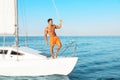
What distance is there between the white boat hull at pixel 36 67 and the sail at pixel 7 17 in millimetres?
2343

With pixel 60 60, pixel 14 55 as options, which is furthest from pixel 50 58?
pixel 14 55

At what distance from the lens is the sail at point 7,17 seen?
17.0 meters

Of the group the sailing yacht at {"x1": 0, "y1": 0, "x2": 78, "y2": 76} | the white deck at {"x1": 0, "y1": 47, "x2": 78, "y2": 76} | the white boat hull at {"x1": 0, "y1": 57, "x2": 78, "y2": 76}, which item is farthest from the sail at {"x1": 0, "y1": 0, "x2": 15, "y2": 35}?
the white boat hull at {"x1": 0, "y1": 57, "x2": 78, "y2": 76}

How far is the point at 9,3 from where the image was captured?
55.8 ft

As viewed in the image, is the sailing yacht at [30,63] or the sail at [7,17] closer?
the sailing yacht at [30,63]

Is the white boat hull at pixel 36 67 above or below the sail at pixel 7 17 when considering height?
below

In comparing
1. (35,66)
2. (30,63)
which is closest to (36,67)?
(35,66)

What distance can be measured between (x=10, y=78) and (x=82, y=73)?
531cm

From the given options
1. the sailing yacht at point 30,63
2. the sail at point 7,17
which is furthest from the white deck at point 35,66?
the sail at point 7,17

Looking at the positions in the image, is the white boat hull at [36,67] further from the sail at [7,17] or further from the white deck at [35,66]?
the sail at [7,17]

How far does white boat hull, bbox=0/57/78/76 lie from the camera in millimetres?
15531

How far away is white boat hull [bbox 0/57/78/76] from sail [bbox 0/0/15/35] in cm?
234

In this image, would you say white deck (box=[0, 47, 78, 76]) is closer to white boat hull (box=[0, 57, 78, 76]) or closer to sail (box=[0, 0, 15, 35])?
white boat hull (box=[0, 57, 78, 76])

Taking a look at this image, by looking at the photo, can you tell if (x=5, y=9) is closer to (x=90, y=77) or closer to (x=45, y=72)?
(x=45, y=72)
